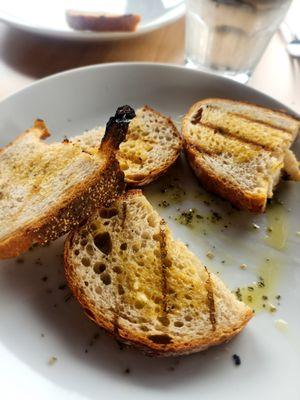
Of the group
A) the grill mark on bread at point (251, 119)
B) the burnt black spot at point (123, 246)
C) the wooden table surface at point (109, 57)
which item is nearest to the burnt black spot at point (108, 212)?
the burnt black spot at point (123, 246)

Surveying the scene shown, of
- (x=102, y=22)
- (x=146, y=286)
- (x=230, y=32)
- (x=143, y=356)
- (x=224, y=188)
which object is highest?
(x=230, y=32)

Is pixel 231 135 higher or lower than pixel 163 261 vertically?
higher

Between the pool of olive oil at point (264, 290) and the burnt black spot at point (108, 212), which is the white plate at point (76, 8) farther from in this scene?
the pool of olive oil at point (264, 290)

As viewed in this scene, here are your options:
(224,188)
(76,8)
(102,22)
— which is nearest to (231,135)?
(224,188)

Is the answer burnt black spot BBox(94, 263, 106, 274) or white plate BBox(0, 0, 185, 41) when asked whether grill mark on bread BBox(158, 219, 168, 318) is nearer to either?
burnt black spot BBox(94, 263, 106, 274)

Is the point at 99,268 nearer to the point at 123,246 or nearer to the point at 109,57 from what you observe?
the point at 123,246

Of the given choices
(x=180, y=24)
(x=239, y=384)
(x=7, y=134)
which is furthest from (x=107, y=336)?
(x=180, y=24)
